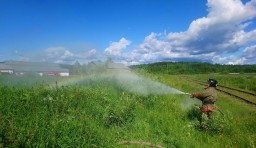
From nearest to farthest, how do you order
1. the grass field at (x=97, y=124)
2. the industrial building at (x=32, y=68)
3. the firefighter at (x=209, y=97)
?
1. the grass field at (x=97, y=124)
2. the firefighter at (x=209, y=97)
3. the industrial building at (x=32, y=68)

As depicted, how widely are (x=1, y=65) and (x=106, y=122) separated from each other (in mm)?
34628

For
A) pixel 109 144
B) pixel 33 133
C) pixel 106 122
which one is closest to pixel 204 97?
pixel 106 122

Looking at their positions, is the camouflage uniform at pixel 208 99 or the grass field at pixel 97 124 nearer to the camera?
the grass field at pixel 97 124

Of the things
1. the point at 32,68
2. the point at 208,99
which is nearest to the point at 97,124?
the point at 208,99

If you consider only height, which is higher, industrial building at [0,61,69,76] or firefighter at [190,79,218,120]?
industrial building at [0,61,69,76]

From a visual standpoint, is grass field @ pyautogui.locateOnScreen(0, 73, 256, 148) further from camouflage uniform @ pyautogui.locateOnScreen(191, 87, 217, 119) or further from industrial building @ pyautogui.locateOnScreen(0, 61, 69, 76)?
industrial building @ pyautogui.locateOnScreen(0, 61, 69, 76)

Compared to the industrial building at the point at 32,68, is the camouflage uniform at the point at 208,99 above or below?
below

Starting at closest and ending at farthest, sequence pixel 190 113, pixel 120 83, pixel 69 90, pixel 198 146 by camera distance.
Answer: pixel 198 146 < pixel 69 90 < pixel 190 113 < pixel 120 83

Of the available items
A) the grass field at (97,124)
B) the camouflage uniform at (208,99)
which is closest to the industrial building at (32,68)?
the grass field at (97,124)

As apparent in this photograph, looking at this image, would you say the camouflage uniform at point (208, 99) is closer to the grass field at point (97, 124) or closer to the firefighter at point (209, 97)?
the firefighter at point (209, 97)

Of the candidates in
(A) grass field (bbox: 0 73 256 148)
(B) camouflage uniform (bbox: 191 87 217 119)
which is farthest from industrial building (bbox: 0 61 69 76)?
(B) camouflage uniform (bbox: 191 87 217 119)

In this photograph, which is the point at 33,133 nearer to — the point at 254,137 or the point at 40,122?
the point at 40,122

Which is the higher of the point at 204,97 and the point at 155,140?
the point at 204,97

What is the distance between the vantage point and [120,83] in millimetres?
16141
